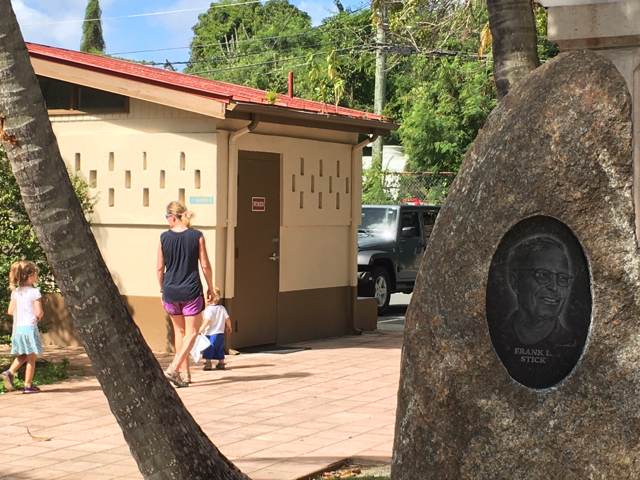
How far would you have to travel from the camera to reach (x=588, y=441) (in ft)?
16.0

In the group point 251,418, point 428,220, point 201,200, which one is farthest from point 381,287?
point 251,418

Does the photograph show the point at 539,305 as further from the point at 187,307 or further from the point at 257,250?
the point at 257,250

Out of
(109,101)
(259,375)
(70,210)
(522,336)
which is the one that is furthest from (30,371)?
(522,336)

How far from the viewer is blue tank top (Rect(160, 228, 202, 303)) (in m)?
10.4

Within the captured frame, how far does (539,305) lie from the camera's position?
16.8 feet

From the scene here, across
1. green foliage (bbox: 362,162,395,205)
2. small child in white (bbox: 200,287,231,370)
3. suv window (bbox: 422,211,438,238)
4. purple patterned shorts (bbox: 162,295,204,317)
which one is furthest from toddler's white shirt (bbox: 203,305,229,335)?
green foliage (bbox: 362,162,395,205)

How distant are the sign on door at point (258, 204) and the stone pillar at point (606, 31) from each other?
7.65 m

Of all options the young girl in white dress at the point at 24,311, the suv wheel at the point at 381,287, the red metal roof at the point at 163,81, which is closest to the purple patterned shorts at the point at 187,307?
the young girl in white dress at the point at 24,311

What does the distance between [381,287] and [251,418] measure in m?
9.84

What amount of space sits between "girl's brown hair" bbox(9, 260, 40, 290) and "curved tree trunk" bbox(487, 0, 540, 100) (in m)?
5.50

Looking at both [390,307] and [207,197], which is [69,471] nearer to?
[207,197]

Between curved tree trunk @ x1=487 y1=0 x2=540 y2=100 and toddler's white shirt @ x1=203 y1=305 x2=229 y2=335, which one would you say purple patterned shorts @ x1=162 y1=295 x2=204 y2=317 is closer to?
toddler's white shirt @ x1=203 y1=305 x2=229 y2=335

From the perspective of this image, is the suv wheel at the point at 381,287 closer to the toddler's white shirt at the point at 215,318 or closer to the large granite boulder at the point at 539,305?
the toddler's white shirt at the point at 215,318

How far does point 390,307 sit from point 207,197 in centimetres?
820
